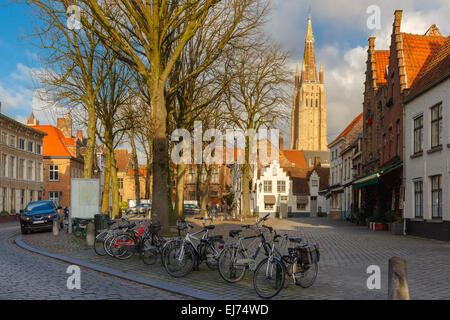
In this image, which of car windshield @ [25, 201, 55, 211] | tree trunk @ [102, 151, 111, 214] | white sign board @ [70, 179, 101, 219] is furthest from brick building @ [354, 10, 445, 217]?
car windshield @ [25, 201, 55, 211]

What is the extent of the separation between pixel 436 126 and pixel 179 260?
15205 mm

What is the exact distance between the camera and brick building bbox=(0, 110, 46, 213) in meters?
46.8

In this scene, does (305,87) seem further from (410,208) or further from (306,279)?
(306,279)

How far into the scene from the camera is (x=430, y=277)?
10.1m

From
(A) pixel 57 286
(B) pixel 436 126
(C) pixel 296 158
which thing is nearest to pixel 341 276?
(A) pixel 57 286

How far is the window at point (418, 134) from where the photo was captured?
22797 millimetres

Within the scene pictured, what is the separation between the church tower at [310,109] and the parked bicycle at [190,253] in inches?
5104

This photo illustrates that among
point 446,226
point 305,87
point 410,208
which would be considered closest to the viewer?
point 446,226

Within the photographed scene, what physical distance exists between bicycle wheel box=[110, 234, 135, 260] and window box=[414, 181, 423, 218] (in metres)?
14.7

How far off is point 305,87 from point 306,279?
133 meters

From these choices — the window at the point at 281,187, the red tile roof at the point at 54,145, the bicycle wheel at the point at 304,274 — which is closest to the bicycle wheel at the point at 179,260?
the bicycle wheel at the point at 304,274

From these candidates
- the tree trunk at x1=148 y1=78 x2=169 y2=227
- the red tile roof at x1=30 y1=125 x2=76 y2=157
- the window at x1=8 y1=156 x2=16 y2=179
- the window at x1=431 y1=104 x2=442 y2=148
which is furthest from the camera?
the red tile roof at x1=30 y1=125 x2=76 y2=157

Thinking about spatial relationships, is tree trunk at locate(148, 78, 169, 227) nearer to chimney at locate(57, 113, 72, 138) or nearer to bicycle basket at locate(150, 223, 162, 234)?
bicycle basket at locate(150, 223, 162, 234)
